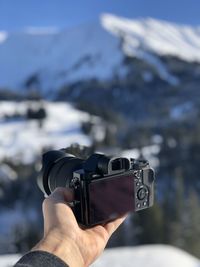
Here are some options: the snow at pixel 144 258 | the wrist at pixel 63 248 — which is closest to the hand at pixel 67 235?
the wrist at pixel 63 248

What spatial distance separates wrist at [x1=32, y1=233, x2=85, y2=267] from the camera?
1321 millimetres

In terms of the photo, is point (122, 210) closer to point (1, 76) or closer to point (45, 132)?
point (45, 132)

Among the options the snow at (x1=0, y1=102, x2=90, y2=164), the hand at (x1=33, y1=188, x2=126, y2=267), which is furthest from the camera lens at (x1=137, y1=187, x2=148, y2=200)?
the snow at (x1=0, y1=102, x2=90, y2=164)

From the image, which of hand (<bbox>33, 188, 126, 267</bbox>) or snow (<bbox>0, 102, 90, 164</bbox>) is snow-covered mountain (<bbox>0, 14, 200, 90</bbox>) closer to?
snow (<bbox>0, 102, 90, 164</bbox>)

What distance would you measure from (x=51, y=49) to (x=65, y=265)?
574 feet

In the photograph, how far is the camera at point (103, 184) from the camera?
1.48 metres

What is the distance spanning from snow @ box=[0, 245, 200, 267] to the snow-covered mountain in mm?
109108

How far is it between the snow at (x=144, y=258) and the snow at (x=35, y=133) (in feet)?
101

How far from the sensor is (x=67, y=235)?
55.4 inches

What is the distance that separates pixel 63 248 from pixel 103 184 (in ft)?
0.79

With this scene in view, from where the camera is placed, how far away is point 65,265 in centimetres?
126

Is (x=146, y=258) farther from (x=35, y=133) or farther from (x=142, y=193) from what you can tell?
(x=35, y=133)

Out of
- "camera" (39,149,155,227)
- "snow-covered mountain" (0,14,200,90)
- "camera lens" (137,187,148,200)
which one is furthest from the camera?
"snow-covered mountain" (0,14,200,90)

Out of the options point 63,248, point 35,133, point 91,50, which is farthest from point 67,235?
point 91,50
